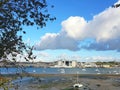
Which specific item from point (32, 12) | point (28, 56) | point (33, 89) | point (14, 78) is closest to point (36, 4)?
point (32, 12)

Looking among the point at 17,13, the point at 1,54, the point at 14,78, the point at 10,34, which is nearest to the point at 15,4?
the point at 17,13

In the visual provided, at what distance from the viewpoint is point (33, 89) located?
3105 inches

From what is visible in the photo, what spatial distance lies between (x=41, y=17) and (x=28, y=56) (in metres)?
1.23

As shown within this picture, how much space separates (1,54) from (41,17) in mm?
1617

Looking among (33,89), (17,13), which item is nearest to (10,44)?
(17,13)

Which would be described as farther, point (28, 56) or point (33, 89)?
point (33, 89)

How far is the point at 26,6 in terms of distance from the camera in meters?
9.97

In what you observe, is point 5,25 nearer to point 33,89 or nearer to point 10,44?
point 10,44

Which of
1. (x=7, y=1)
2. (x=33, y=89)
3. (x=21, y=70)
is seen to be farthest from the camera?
(x=33, y=89)

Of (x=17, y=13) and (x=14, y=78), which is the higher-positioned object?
(x=17, y=13)

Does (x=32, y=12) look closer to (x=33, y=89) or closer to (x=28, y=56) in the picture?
(x=28, y=56)

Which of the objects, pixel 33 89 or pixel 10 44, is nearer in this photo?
pixel 10 44

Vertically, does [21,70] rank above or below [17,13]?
below

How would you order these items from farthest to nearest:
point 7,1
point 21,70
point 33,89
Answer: point 33,89 → point 21,70 → point 7,1
